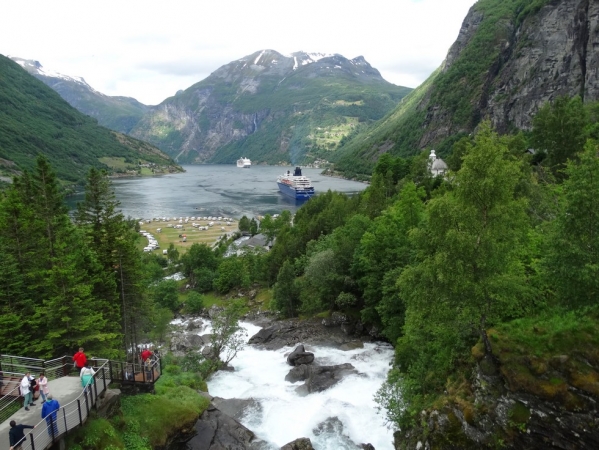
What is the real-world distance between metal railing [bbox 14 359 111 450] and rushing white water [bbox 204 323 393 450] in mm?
10783

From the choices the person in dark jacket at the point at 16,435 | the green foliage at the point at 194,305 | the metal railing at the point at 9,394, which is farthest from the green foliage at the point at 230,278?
the person in dark jacket at the point at 16,435

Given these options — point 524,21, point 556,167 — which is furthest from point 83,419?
point 524,21

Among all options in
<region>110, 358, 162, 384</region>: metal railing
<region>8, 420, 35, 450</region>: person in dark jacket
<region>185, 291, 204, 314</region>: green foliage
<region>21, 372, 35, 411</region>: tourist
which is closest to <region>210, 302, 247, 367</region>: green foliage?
<region>110, 358, 162, 384</region>: metal railing

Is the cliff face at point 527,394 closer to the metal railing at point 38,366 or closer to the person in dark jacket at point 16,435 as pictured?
the person in dark jacket at point 16,435

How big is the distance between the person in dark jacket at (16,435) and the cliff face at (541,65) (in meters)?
117

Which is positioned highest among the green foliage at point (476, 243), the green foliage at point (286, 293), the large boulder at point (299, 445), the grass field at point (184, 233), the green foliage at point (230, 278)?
the green foliage at point (476, 243)

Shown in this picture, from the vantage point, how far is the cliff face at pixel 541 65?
12306 cm

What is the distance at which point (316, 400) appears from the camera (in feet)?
94.4

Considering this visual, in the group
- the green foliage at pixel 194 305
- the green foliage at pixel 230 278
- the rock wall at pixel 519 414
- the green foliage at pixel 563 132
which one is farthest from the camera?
the green foliage at pixel 230 278

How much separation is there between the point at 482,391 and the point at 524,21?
191846 millimetres

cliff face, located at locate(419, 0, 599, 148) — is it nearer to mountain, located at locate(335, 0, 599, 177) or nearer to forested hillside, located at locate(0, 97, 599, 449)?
mountain, located at locate(335, 0, 599, 177)

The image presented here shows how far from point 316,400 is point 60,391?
1672cm

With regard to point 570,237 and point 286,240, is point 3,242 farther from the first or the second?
point 286,240

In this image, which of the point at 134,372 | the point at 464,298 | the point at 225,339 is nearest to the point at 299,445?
the point at 134,372
